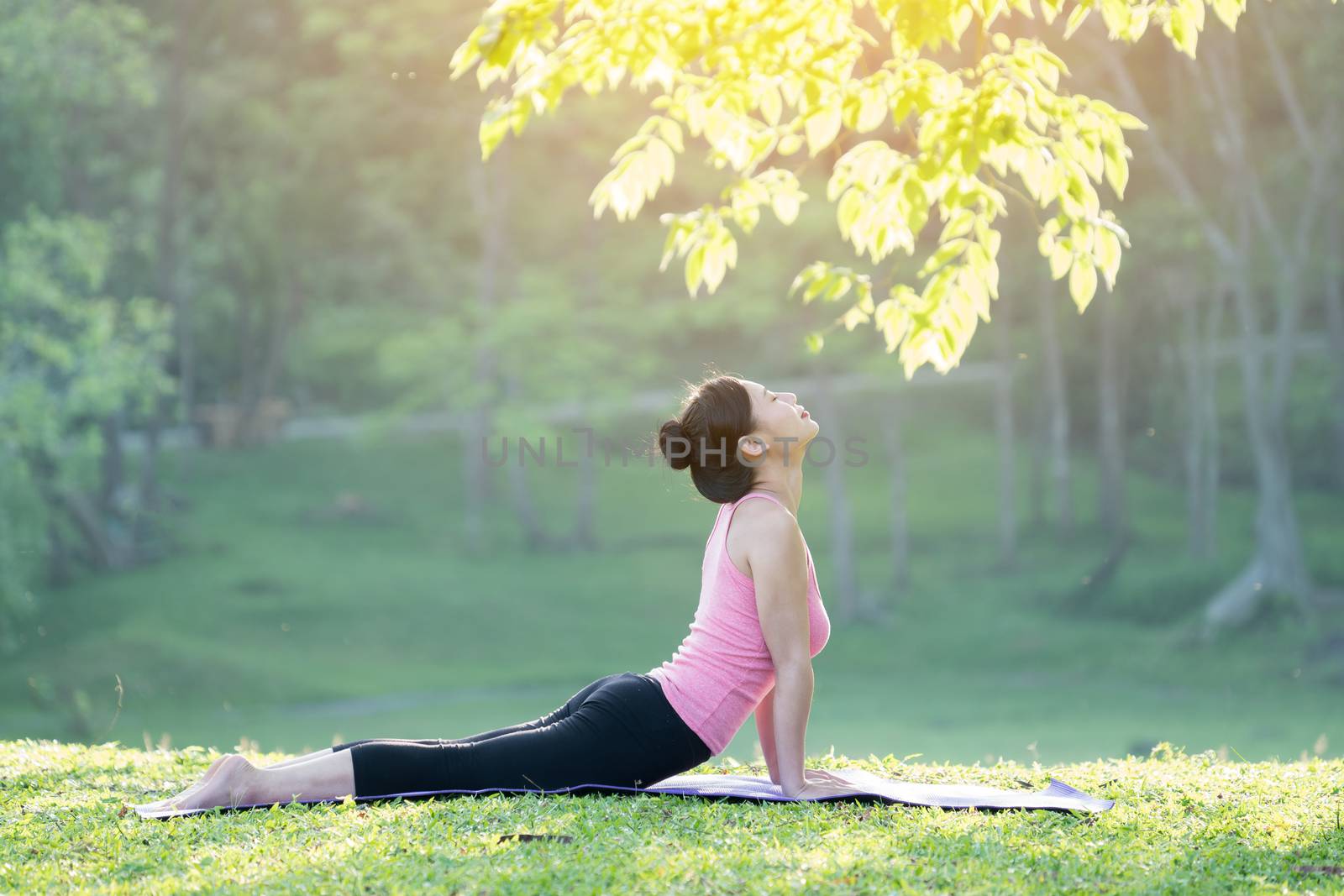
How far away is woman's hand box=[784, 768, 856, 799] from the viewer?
12.3 feet

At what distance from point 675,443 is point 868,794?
1117 millimetres

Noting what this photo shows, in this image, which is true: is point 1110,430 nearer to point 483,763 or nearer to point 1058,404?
point 1058,404

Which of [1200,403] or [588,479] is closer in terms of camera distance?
[1200,403]

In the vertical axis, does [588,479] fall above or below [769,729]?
above

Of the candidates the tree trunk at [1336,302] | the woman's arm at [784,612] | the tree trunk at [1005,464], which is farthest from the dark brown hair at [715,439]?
the tree trunk at [1336,302]

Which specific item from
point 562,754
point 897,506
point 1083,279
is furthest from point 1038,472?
point 562,754

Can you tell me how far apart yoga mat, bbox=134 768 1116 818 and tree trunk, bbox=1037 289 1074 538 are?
61.9 ft

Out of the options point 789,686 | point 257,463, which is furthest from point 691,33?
point 257,463

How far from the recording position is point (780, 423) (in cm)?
383

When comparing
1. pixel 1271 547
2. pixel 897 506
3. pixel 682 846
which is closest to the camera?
pixel 682 846

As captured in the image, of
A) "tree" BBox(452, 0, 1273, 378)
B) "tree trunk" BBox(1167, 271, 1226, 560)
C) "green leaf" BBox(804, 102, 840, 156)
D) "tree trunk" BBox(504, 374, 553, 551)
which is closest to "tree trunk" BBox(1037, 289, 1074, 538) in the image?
"tree trunk" BBox(1167, 271, 1226, 560)

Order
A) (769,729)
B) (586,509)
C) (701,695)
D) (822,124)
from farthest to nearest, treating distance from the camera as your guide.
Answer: (586,509), (822,124), (769,729), (701,695)

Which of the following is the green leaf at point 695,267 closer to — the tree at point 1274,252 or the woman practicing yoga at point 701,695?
the woman practicing yoga at point 701,695

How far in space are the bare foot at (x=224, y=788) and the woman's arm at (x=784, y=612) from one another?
1465mm
